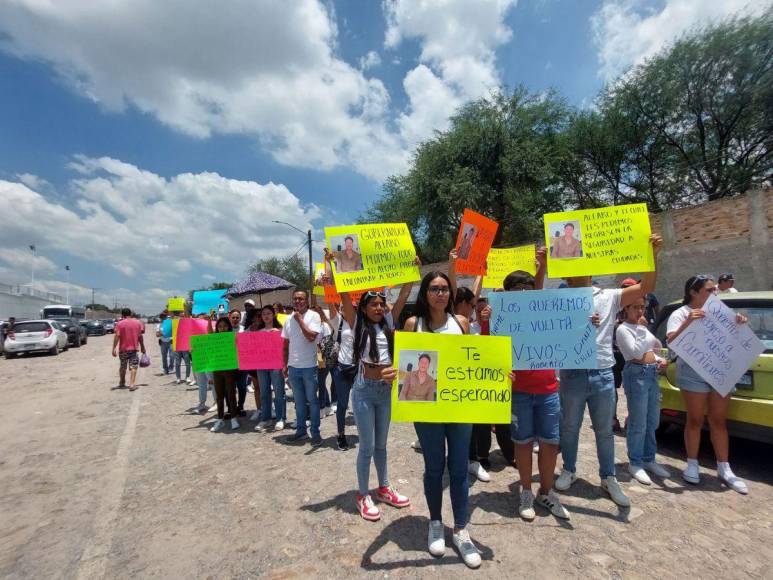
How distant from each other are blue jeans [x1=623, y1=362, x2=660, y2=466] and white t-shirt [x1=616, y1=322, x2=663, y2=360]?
12 cm

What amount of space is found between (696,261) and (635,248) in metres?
9.81

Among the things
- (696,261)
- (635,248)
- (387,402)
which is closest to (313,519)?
(387,402)

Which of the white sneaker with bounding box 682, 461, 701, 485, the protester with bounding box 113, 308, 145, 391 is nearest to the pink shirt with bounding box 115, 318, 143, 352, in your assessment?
the protester with bounding box 113, 308, 145, 391

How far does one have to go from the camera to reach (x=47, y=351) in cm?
1902

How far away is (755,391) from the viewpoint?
3.62 metres

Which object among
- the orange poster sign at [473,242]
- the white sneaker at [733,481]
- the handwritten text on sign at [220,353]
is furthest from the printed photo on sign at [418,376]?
the handwritten text on sign at [220,353]

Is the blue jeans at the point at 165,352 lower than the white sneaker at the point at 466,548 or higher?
higher

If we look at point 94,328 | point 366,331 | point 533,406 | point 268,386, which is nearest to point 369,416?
point 366,331

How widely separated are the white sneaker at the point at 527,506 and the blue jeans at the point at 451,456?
69cm

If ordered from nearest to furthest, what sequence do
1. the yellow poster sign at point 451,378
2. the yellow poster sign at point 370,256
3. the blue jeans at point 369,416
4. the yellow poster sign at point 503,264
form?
the yellow poster sign at point 451,378
the blue jeans at point 369,416
the yellow poster sign at point 370,256
the yellow poster sign at point 503,264

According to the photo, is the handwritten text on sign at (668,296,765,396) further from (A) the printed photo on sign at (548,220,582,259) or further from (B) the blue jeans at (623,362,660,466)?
(A) the printed photo on sign at (548,220,582,259)

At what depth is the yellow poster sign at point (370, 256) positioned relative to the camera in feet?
13.1

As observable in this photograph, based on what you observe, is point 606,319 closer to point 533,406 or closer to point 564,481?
point 533,406

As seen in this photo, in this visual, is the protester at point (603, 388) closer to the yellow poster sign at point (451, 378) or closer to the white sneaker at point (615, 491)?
the white sneaker at point (615, 491)
